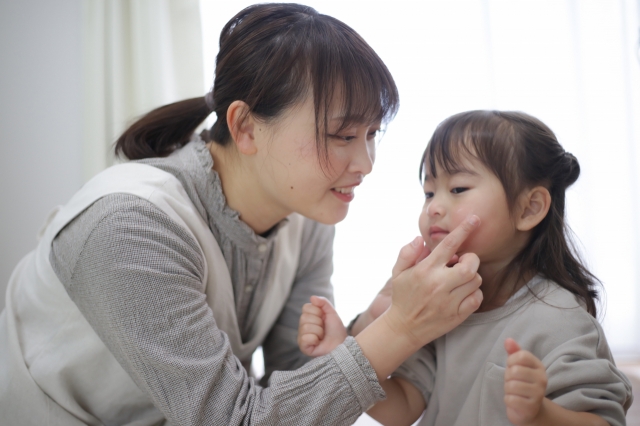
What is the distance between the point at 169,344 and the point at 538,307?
691 millimetres

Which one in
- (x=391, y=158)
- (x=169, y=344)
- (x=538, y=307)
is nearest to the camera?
(x=169, y=344)

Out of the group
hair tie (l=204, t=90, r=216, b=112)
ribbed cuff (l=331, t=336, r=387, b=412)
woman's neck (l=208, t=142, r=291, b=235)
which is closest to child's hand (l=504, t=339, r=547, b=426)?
ribbed cuff (l=331, t=336, r=387, b=412)

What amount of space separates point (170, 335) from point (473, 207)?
2.03 feet

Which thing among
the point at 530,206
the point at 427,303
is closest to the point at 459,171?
the point at 530,206

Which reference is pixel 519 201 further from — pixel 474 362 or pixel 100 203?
pixel 100 203

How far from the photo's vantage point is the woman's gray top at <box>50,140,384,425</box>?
932mm

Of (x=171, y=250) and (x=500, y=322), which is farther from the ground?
(x=171, y=250)

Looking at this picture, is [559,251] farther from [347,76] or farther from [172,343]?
[172,343]

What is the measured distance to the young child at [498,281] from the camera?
3.28ft

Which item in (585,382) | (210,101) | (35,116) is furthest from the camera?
(35,116)

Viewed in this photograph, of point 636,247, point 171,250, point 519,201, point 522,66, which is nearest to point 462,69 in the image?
point 522,66

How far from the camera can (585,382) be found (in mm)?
916

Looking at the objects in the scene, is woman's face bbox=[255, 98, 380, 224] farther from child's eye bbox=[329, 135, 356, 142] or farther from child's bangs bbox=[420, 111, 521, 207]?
child's bangs bbox=[420, 111, 521, 207]

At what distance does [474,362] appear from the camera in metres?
1.09
